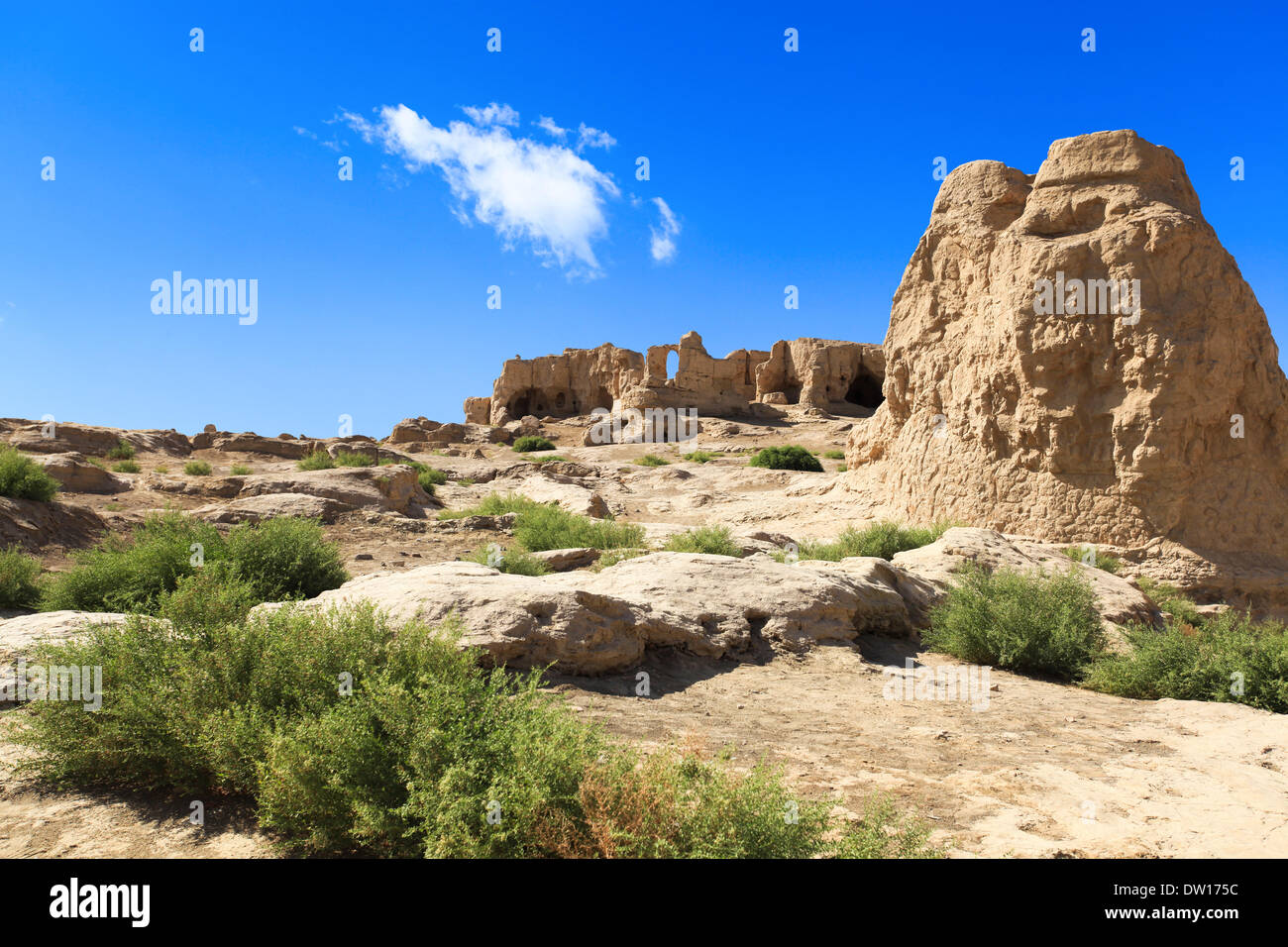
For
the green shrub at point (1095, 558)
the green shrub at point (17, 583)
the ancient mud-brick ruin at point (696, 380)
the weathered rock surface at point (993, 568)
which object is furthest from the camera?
the ancient mud-brick ruin at point (696, 380)

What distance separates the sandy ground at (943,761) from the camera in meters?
2.91

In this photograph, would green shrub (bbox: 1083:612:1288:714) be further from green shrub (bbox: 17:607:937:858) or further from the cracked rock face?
the cracked rock face

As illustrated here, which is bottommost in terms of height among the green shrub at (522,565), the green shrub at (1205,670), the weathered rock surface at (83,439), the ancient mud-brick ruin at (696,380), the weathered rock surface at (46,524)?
the green shrub at (1205,670)

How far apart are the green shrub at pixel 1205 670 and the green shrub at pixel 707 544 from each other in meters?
4.19

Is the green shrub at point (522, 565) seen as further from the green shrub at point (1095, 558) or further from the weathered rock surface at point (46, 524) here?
the green shrub at point (1095, 558)

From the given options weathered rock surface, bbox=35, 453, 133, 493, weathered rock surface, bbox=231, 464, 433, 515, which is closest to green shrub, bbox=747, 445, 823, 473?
weathered rock surface, bbox=231, 464, 433, 515

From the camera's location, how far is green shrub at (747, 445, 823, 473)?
78.8 feet

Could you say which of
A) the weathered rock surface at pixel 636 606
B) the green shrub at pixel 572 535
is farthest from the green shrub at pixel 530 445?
the weathered rock surface at pixel 636 606

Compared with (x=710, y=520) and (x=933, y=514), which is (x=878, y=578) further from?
(x=710, y=520)

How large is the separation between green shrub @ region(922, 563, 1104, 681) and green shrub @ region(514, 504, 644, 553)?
471 cm

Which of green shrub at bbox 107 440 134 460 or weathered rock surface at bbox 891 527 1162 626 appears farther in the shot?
green shrub at bbox 107 440 134 460

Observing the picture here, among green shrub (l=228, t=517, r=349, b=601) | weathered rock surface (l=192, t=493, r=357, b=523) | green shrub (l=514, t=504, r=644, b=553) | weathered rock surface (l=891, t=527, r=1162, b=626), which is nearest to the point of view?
green shrub (l=228, t=517, r=349, b=601)

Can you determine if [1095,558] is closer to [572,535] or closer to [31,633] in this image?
[572,535]

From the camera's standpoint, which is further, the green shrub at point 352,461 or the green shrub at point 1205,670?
the green shrub at point 352,461
